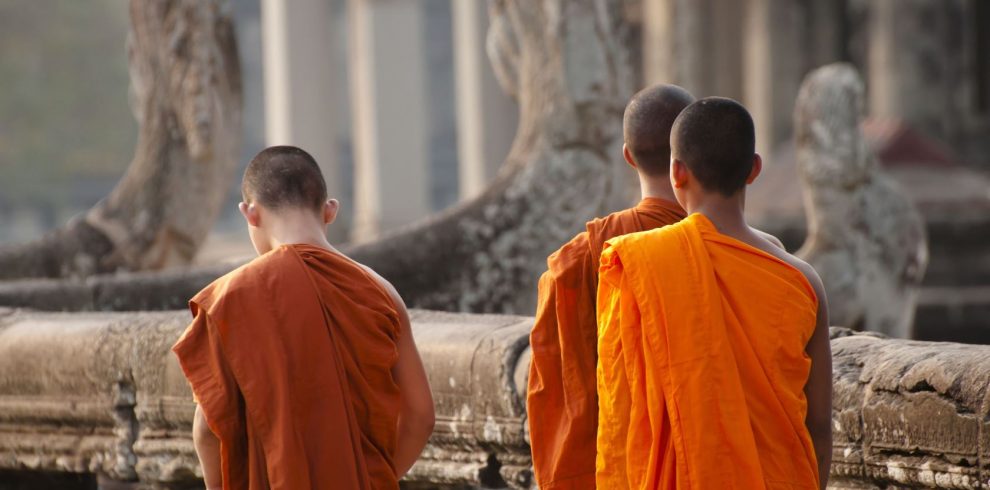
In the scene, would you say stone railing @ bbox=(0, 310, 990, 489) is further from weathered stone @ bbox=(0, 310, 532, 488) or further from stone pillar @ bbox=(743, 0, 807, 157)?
stone pillar @ bbox=(743, 0, 807, 157)

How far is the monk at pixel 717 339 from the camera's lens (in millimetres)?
2928

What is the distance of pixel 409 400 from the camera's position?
11.0ft

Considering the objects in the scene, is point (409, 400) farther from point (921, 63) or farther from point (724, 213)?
point (921, 63)

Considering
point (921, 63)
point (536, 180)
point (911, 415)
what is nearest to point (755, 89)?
point (921, 63)

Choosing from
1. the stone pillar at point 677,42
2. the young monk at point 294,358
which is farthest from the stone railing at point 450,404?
the stone pillar at point 677,42

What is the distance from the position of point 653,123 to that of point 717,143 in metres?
0.42

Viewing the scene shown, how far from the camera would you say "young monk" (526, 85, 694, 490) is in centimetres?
345

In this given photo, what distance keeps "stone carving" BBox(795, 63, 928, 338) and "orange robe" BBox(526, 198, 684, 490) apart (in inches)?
119

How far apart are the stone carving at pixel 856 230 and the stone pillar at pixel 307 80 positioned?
971cm

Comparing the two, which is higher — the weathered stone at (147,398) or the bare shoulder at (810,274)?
the bare shoulder at (810,274)

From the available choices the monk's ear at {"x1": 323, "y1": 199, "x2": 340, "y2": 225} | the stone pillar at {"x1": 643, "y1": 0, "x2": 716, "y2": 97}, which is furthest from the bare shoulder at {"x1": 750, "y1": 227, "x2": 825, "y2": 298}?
the stone pillar at {"x1": 643, "y1": 0, "x2": 716, "y2": 97}

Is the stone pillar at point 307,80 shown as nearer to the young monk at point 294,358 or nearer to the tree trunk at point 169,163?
the tree trunk at point 169,163

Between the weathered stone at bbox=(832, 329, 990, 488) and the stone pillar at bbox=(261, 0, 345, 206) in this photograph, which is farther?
the stone pillar at bbox=(261, 0, 345, 206)

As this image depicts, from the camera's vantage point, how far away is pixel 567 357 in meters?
3.46
